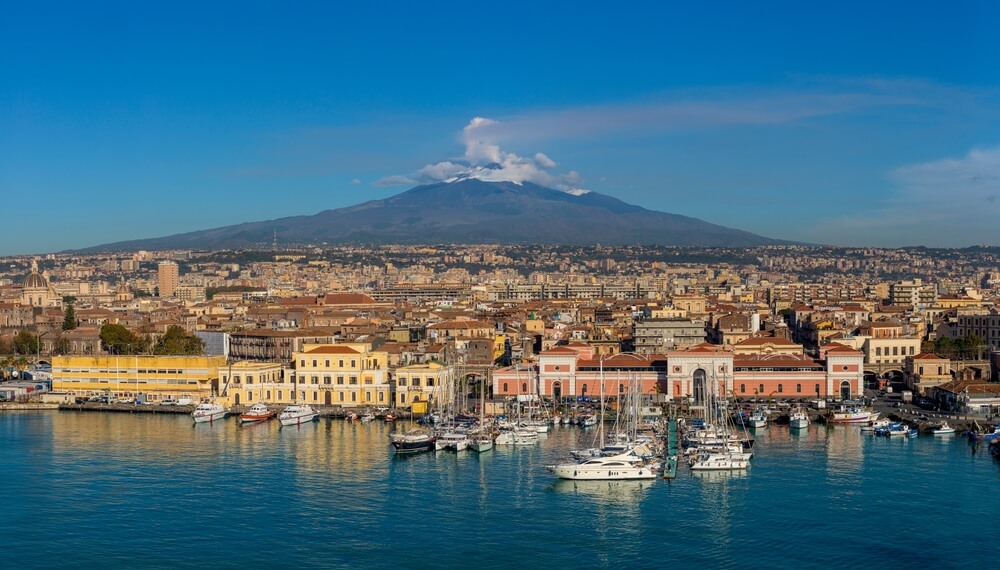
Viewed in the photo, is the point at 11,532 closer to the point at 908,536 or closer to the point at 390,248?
the point at 908,536

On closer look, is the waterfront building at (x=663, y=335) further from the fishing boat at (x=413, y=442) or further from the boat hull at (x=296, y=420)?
the fishing boat at (x=413, y=442)

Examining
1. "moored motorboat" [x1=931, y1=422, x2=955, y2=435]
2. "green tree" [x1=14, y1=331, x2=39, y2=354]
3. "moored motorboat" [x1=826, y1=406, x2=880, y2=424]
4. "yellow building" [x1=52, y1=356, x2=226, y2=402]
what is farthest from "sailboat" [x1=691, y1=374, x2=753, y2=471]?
"green tree" [x1=14, y1=331, x2=39, y2=354]

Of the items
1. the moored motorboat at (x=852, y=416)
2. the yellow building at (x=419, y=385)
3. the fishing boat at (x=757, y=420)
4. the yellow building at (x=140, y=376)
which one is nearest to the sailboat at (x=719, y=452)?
the fishing boat at (x=757, y=420)

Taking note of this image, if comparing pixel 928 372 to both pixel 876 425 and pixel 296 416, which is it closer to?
pixel 876 425

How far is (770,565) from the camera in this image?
40.9 feet

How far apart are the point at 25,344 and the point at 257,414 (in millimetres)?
16138

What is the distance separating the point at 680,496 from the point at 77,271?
9147cm

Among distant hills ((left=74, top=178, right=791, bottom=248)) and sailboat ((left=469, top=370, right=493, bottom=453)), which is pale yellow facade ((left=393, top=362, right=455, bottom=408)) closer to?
sailboat ((left=469, top=370, right=493, bottom=453))

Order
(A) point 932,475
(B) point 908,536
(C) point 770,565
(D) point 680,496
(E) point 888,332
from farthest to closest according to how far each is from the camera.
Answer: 1. (E) point 888,332
2. (A) point 932,475
3. (D) point 680,496
4. (B) point 908,536
5. (C) point 770,565

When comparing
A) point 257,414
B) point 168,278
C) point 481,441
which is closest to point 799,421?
point 481,441

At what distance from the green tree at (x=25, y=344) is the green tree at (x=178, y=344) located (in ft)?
13.6

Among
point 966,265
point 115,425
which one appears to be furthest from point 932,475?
point 966,265

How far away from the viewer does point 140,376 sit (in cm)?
2550

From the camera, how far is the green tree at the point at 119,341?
33.0m
